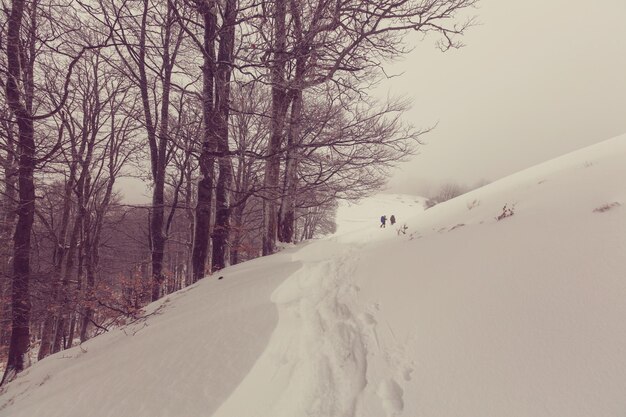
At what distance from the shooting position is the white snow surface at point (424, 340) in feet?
5.25

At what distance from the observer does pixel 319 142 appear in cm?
534

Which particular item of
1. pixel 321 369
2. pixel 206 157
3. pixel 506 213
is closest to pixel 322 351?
pixel 321 369

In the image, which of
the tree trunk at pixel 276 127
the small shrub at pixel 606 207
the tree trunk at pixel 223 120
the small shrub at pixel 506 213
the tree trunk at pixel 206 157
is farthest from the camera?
A: the tree trunk at pixel 206 157

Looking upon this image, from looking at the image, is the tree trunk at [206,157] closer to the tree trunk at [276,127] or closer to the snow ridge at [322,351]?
the tree trunk at [276,127]

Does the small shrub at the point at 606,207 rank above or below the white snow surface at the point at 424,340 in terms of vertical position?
above

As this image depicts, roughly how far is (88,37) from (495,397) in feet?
32.0

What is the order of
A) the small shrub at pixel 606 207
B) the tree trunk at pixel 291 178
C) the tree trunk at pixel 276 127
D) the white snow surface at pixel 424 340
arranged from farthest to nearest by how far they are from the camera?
the tree trunk at pixel 291 178 → the tree trunk at pixel 276 127 → the small shrub at pixel 606 207 → the white snow surface at pixel 424 340

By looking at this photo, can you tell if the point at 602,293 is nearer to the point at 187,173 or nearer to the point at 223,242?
the point at 223,242

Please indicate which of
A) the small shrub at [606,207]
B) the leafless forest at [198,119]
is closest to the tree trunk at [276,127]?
the leafless forest at [198,119]

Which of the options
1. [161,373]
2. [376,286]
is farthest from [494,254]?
[161,373]

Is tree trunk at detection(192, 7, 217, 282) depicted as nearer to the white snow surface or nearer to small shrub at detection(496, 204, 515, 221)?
the white snow surface

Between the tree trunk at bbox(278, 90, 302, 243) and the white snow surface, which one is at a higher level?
the tree trunk at bbox(278, 90, 302, 243)

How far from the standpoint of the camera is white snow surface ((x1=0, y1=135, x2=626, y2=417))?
63.1 inches

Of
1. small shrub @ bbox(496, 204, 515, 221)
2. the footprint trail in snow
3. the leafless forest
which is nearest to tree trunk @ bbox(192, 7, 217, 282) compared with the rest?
the leafless forest
